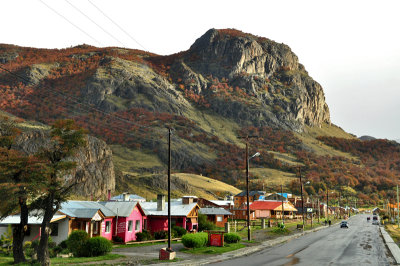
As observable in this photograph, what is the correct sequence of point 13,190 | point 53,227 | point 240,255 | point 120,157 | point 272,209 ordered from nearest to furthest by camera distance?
point 13,190, point 240,255, point 53,227, point 272,209, point 120,157

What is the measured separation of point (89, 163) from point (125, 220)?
67683mm

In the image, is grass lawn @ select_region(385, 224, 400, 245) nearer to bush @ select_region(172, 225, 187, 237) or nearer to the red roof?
bush @ select_region(172, 225, 187, 237)

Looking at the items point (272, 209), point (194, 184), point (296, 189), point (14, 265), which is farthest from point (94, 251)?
point (296, 189)

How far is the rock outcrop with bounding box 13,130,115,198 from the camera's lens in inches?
3848

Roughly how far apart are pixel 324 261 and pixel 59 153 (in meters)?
21.5

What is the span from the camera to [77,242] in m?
31.6

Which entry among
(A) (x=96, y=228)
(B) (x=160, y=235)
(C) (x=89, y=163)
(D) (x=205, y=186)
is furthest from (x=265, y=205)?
(A) (x=96, y=228)

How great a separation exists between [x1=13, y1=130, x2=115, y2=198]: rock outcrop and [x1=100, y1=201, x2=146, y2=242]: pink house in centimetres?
5006

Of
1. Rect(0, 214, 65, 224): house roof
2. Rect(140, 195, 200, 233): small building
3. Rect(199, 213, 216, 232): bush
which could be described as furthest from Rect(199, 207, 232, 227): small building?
Rect(0, 214, 65, 224): house roof

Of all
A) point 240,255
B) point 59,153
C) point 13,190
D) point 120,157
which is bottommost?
point 240,255

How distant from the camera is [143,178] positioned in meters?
132

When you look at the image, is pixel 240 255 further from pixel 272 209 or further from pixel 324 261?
pixel 272 209

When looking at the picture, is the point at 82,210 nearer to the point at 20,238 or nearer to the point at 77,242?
the point at 77,242

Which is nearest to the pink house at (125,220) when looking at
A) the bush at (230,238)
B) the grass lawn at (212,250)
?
the grass lawn at (212,250)
